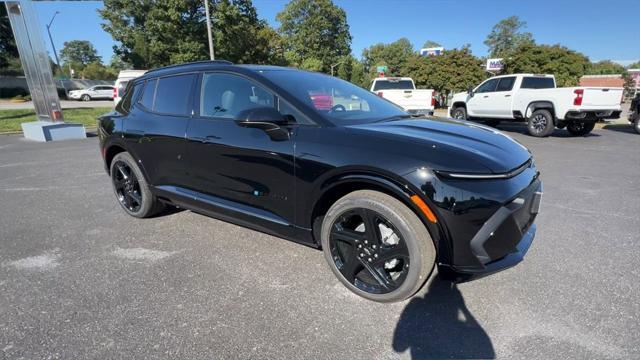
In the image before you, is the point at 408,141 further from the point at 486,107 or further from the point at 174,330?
the point at 486,107

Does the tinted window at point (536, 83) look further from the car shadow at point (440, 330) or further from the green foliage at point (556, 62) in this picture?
the green foliage at point (556, 62)

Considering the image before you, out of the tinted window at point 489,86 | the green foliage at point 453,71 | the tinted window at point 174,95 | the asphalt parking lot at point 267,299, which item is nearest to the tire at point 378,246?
the asphalt parking lot at point 267,299

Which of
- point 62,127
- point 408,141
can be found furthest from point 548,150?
point 62,127

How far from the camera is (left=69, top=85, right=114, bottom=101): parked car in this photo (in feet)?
120

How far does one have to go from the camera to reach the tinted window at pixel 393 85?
1352cm

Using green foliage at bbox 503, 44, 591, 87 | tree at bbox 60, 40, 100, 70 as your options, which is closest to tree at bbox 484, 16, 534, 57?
green foliage at bbox 503, 44, 591, 87

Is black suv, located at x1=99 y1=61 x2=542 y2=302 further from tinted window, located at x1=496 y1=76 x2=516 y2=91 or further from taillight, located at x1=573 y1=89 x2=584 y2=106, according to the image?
tinted window, located at x1=496 y1=76 x2=516 y2=91

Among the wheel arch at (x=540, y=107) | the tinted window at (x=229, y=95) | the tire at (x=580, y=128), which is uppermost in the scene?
the tinted window at (x=229, y=95)

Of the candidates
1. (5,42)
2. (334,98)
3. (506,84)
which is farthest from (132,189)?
(5,42)

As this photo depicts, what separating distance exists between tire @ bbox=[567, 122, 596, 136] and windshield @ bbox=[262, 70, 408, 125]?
10.5 m

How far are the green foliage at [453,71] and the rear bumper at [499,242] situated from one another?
30.6 meters

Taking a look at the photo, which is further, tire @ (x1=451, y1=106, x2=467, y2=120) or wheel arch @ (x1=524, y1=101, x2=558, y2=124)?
tire @ (x1=451, y1=106, x2=467, y2=120)

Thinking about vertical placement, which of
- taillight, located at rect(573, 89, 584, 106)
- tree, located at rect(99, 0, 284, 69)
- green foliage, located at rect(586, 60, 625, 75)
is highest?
tree, located at rect(99, 0, 284, 69)

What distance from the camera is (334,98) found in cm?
320
